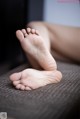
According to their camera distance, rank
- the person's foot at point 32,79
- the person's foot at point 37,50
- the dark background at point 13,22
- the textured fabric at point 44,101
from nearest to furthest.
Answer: the textured fabric at point 44,101 < the person's foot at point 32,79 < the person's foot at point 37,50 < the dark background at point 13,22

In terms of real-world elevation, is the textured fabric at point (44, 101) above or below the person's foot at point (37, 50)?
below

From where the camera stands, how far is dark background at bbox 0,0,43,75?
1367 mm

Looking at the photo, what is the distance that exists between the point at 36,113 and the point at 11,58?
75 centimetres

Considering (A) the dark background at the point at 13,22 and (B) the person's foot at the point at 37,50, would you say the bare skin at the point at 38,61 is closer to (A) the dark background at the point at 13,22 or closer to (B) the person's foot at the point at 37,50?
(B) the person's foot at the point at 37,50

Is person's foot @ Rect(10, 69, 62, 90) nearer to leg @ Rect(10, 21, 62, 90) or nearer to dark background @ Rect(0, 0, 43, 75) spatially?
leg @ Rect(10, 21, 62, 90)

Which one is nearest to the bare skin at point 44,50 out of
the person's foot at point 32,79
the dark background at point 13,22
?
the person's foot at point 32,79

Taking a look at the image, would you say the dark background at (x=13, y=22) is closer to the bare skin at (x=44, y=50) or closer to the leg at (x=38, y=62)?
the bare skin at (x=44, y=50)

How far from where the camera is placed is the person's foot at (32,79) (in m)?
0.91

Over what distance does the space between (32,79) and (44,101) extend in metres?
0.14

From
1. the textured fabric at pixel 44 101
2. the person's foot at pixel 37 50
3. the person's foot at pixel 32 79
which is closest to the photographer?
the textured fabric at pixel 44 101

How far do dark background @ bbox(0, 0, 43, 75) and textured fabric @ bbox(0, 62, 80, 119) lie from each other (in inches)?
15.5

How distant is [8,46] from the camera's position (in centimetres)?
141

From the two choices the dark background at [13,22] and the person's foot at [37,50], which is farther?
the dark background at [13,22]

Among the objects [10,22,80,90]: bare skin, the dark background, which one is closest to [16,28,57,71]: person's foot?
[10,22,80,90]: bare skin
